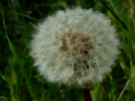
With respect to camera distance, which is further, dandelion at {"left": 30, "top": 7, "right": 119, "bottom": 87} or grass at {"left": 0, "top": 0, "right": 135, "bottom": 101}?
grass at {"left": 0, "top": 0, "right": 135, "bottom": 101}

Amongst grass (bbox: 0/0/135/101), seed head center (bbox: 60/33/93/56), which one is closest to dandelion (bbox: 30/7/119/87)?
seed head center (bbox: 60/33/93/56)

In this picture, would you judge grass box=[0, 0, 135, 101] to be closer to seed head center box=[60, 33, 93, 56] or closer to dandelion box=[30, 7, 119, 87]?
dandelion box=[30, 7, 119, 87]

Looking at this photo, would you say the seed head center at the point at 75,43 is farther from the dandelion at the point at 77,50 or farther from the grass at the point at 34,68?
the grass at the point at 34,68

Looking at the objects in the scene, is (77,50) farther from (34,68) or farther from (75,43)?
(34,68)

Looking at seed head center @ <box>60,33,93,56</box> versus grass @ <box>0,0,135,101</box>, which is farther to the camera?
grass @ <box>0,0,135,101</box>
